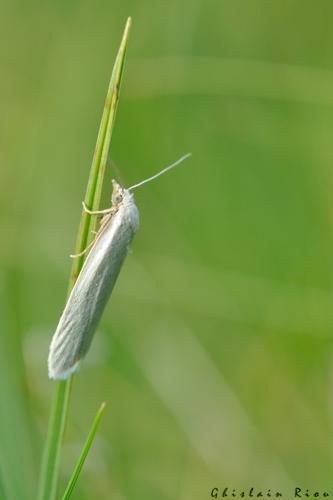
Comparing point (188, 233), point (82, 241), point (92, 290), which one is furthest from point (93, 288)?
point (188, 233)

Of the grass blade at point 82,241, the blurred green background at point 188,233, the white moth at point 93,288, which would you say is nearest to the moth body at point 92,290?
the white moth at point 93,288

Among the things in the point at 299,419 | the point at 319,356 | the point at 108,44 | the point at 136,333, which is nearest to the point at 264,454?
the point at 299,419

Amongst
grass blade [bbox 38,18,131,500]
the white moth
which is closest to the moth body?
the white moth

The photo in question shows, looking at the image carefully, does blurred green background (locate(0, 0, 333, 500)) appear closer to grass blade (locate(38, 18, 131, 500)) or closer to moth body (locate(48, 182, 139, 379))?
moth body (locate(48, 182, 139, 379))

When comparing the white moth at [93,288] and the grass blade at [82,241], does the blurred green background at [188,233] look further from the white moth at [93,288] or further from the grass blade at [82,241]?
the grass blade at [82,241]

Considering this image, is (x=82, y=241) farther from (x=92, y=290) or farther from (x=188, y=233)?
(x=188, y=233)

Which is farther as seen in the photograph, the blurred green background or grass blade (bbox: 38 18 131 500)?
the blurred green background
